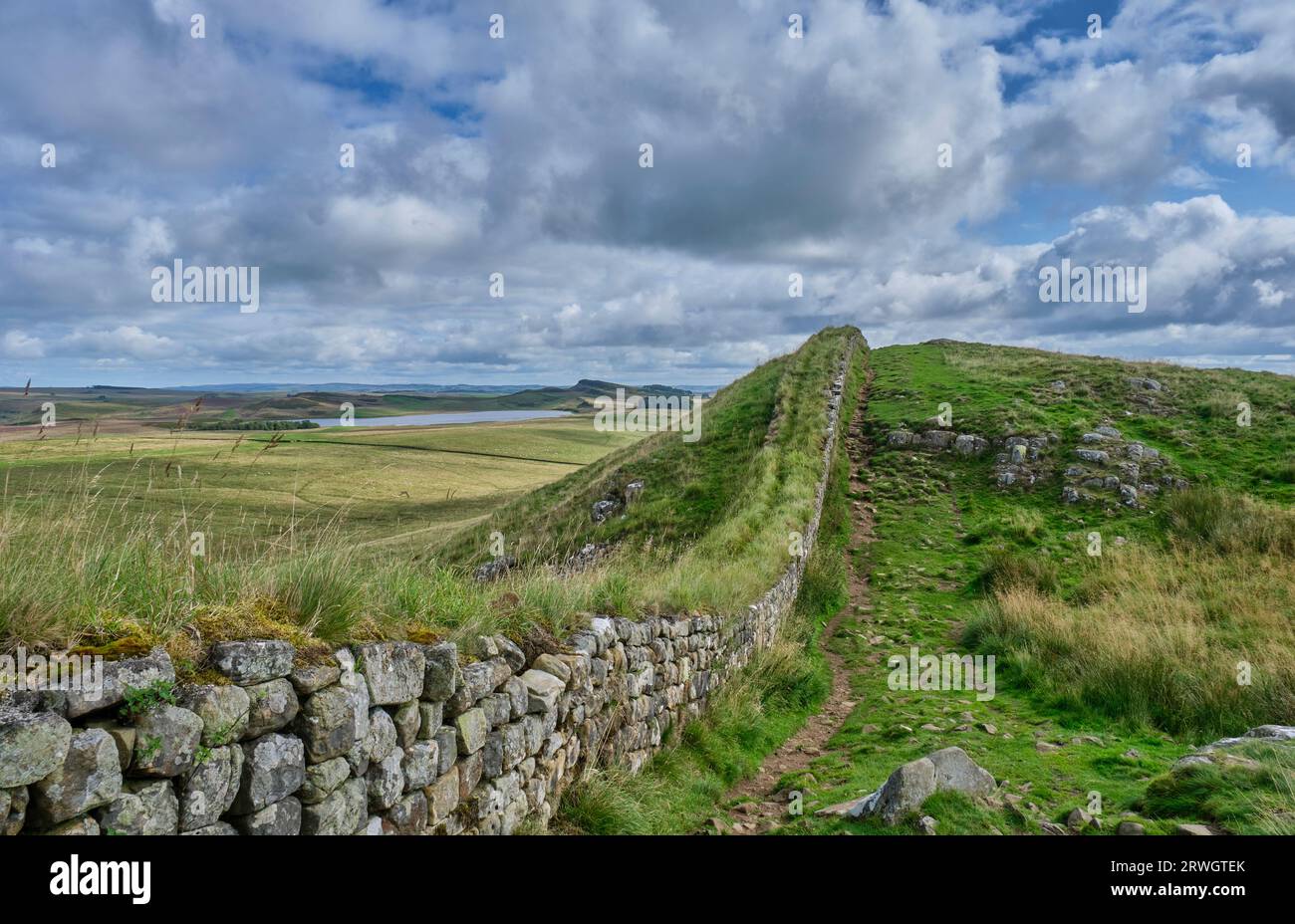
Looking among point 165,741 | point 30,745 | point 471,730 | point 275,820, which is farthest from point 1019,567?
point 30,745

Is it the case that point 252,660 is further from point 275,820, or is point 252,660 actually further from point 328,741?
point 275,820

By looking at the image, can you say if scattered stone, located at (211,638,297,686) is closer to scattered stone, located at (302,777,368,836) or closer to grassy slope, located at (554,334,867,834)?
scattered stone, located at (302,777,368,836)

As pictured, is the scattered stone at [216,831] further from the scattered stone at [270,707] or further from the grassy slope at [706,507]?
the grassy slope at [706,507]

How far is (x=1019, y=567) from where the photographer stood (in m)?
14.6

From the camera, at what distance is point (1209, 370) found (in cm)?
3266

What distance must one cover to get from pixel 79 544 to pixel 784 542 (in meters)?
11.5

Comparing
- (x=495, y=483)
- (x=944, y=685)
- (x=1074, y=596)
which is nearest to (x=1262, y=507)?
(x=1074, y=596)

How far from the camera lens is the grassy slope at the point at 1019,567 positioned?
23.7ft

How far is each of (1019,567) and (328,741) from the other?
14.1 metres

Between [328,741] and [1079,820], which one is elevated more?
[328,741]

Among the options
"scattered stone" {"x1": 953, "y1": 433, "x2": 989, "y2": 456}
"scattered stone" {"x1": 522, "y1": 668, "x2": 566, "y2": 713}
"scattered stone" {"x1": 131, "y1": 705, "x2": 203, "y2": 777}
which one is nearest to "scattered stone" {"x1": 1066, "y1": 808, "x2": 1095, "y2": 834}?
"scattered stone" {"x1": 522, "y1": 668, "x2": 566, "y2": 713}

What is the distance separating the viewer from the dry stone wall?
2844mm
